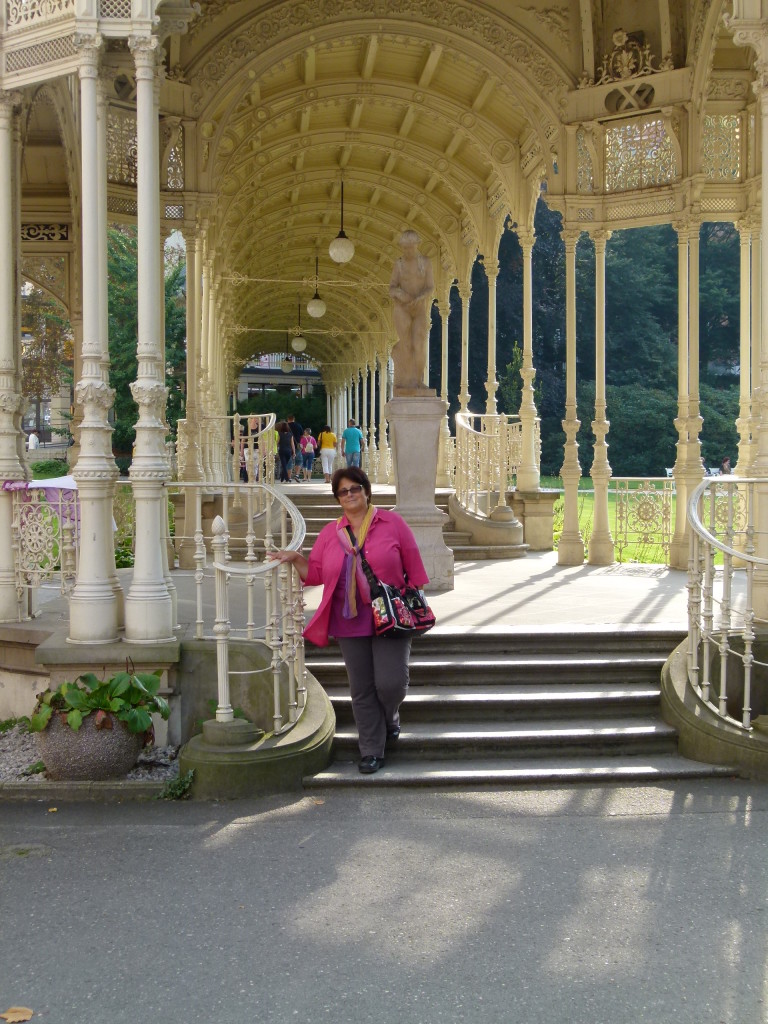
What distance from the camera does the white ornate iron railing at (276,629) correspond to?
595 cm

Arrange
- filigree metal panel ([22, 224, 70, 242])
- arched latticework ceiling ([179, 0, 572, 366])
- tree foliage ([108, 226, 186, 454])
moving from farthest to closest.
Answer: tree foliage ([108, 226, 186, 454]) < filigree metal panel ([22, 224, 70, 242]) < arched latticework ceiling ([179, 0, 572, 366])

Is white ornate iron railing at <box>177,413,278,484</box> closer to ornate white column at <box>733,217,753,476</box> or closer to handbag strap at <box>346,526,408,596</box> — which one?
ornate white column at <box>733,217,753,476</box>

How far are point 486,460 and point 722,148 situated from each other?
465 centimetres

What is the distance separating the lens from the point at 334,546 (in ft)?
19.7

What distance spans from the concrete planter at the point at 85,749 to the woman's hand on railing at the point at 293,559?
1.26 m

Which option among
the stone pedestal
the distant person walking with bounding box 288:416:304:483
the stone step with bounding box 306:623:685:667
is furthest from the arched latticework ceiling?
the stone step with bounding box 306:623:685:667

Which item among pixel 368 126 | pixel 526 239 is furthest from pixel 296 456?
pixel 526 239

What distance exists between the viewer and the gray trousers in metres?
5.97

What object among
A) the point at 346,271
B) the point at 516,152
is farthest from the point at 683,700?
the point at 346,271

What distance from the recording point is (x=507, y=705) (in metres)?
6.71

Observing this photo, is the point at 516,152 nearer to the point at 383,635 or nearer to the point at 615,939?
the point at 383,635

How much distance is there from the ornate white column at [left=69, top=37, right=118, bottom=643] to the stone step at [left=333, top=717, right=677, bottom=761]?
1712 mm

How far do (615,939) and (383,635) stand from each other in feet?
7.50

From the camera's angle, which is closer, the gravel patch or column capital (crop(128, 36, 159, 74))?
the gravel patch
